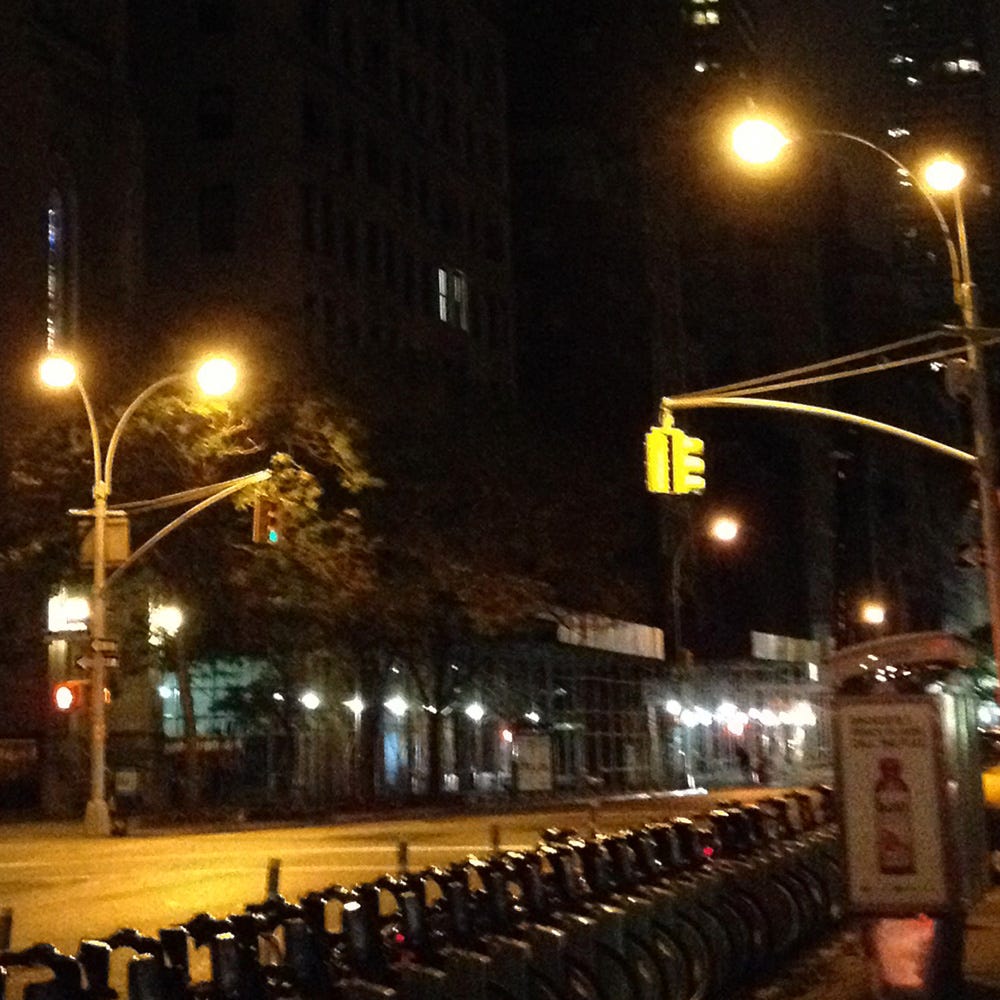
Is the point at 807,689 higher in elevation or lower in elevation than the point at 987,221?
lower

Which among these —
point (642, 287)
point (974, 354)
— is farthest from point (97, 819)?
point (642, 287)

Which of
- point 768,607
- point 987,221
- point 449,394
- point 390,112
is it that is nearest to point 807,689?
point 768,607

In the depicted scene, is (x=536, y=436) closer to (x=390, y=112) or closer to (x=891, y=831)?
(x=390, y=112)

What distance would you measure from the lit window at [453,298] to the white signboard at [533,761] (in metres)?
37.4

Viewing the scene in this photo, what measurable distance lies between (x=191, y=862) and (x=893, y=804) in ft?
57.7

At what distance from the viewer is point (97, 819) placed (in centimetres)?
3431

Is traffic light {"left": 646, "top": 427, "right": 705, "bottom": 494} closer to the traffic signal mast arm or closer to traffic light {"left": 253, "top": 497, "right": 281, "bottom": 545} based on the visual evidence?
the traffic signal mast arm

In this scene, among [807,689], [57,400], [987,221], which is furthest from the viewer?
[987,221]

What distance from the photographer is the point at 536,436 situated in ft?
165

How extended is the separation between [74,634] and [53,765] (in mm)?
14960

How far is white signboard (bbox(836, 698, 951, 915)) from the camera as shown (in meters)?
11.6

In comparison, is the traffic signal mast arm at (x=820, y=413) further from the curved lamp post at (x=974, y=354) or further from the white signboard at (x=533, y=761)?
the white signboard at (x=533, y=761)

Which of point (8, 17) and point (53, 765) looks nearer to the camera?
point (53, 765)

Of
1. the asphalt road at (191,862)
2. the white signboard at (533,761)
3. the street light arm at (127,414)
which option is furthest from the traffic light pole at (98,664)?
the white signboard at (533,761)
